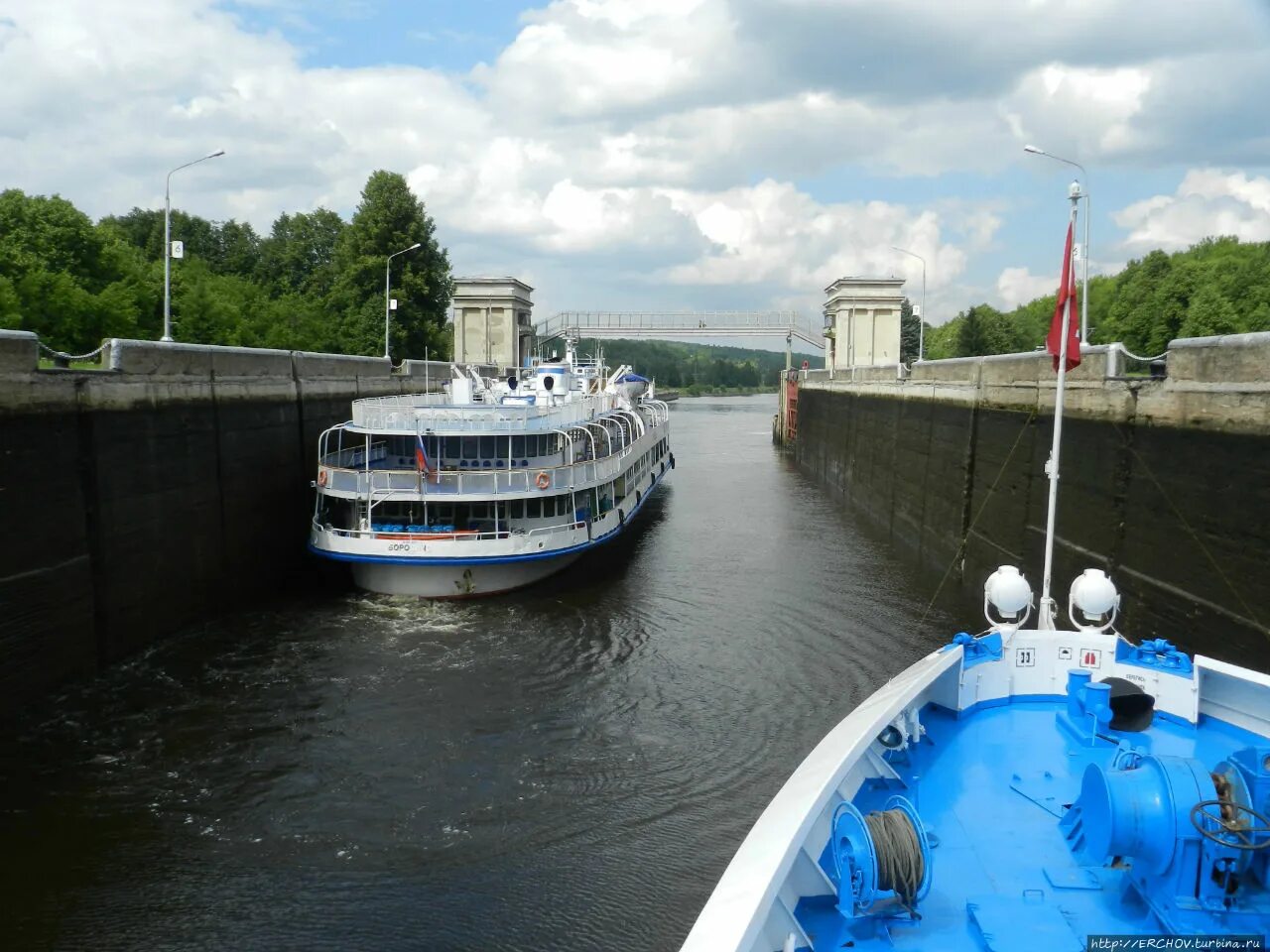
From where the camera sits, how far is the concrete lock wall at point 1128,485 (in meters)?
12.9

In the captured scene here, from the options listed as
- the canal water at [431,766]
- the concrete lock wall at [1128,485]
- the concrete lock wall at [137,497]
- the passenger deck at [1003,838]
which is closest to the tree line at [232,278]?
the concrete lock wall at [137,497]

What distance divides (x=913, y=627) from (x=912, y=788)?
1520cm

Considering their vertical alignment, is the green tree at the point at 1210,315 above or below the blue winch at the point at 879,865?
above

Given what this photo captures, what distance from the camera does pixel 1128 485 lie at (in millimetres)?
16078

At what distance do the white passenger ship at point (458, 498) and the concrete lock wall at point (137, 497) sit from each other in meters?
2.04

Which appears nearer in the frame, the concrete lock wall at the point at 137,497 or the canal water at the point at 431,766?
the canal water at the point at 431,766

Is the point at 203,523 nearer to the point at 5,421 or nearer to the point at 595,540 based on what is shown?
the point at 5,421

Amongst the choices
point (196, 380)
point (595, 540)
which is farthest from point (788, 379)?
point (196, 380)

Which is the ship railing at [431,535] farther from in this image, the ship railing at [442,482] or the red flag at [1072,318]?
the red flag at [1072,318]

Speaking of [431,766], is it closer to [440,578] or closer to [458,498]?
[440,578]

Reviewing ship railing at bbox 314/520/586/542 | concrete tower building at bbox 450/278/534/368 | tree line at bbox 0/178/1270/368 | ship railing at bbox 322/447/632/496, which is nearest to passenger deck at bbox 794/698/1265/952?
ship railing at bbox 314/520/586/542

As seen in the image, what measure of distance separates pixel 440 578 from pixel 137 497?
22.4 feet

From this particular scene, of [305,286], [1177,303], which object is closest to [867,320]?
[1177,303]

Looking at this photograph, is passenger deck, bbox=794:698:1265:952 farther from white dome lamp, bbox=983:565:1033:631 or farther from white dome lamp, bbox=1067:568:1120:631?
white dome lamp, bbox=1067:568:1120:631
